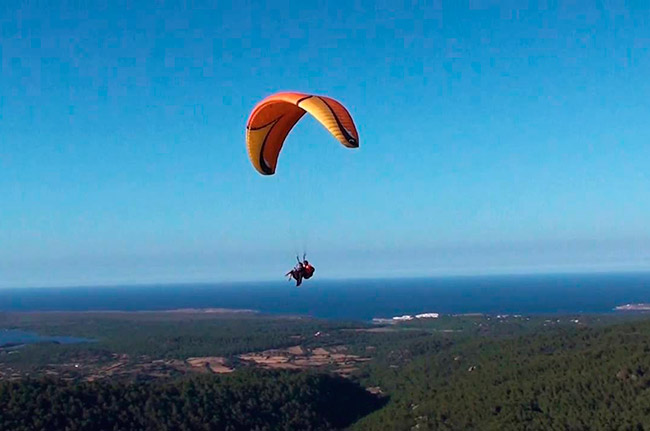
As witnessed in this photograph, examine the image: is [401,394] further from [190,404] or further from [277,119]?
[277,119]

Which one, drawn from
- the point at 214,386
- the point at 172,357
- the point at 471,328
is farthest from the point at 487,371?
the point at 471,328

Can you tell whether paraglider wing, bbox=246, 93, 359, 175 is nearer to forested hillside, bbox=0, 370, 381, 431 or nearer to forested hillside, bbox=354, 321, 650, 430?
forested hillside, bbox=354, 321, 650, 430

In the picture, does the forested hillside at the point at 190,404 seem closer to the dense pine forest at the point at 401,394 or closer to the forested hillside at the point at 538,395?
the dense pine forest at the point at 401,394

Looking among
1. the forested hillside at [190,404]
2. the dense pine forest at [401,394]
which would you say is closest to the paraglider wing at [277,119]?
the dense pine forest at [401,394]

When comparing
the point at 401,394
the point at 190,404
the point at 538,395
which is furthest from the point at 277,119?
the point at 401,394

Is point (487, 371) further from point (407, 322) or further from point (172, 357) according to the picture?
point (407, 322)

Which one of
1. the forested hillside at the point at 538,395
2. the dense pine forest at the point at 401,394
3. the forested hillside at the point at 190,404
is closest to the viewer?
the forested hillside at the point at 538,395

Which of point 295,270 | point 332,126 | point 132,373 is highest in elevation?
point 332,126

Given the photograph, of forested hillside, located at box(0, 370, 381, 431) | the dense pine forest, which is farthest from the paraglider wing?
forested hillside, located at box(0, 370, 381, 431)
